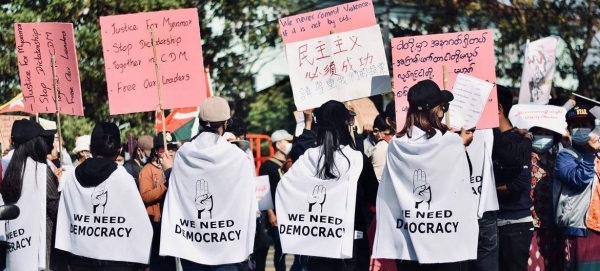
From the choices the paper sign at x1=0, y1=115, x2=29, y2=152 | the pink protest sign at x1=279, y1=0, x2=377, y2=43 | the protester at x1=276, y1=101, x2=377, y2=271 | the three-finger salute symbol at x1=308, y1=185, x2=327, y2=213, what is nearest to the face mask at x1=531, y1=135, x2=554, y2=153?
the pink protest sign at x1=279, y1=0, x2=377, y2=43

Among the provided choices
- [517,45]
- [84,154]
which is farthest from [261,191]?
[517,45]

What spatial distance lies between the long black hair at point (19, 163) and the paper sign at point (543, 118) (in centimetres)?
407

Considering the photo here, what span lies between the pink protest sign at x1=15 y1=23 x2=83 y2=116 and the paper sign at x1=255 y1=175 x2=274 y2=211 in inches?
99.5

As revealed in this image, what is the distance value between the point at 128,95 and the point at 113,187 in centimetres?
186

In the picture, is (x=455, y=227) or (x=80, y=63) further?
(x=80, y=63)

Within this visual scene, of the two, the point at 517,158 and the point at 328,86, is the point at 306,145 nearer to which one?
the point at 328,86

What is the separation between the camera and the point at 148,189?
1023 cm

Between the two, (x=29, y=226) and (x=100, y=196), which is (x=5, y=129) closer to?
(x=29, y=226)

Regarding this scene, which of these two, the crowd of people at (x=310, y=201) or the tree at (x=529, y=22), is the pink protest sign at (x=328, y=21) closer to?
the crowd of people at (x=310, y=201)

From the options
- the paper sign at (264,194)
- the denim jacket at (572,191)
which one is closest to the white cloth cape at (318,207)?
the denim jacket at (572,191)

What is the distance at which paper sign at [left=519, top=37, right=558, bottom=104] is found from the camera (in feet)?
47.0

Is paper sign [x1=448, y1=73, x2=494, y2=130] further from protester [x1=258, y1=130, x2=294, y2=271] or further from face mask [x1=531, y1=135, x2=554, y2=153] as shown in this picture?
protester [x1=258, y1=130, x2=294, y2=271]

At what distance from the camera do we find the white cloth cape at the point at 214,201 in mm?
9031

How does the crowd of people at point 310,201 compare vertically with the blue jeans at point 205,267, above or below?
above
